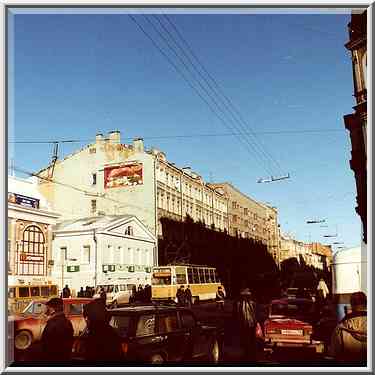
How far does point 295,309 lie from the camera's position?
10.1 metres

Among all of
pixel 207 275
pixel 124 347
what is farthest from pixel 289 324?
pixel 124 347

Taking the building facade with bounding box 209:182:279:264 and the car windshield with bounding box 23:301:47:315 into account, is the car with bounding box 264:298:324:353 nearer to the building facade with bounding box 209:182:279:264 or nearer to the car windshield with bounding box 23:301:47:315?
the building facade with bounding box 209:182:279:264

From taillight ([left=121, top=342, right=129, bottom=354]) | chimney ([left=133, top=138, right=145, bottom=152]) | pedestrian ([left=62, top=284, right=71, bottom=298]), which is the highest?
chimney ([left=133, top=138, right=145, bottom=152])

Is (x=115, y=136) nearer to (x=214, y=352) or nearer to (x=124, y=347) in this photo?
(x=124, y=347)

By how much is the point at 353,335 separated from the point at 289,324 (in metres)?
0.95

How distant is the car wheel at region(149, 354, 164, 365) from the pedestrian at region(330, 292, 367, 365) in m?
2.53

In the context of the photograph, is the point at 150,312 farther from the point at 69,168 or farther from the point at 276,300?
the point at 69,168

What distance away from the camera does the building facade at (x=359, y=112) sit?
9797mm

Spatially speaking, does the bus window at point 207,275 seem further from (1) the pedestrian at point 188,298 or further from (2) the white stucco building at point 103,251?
(2) the white stucco building at point 103,251

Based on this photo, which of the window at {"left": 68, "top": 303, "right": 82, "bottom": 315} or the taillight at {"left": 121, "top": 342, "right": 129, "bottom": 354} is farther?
the window at {"left": 68, "top": 303, "right": 82, "bottom": 315}

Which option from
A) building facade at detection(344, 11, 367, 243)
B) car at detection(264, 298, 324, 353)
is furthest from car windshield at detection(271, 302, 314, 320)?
building facade at detection(344, 11, 367, 243)

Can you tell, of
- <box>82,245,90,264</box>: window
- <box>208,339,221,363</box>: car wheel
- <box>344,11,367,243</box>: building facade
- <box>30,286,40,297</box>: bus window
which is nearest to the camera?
<box>344,11,367,243</box>: building facade

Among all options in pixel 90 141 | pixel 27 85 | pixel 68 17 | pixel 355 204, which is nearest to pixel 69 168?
pixel 90 141

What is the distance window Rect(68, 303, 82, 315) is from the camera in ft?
32.6
